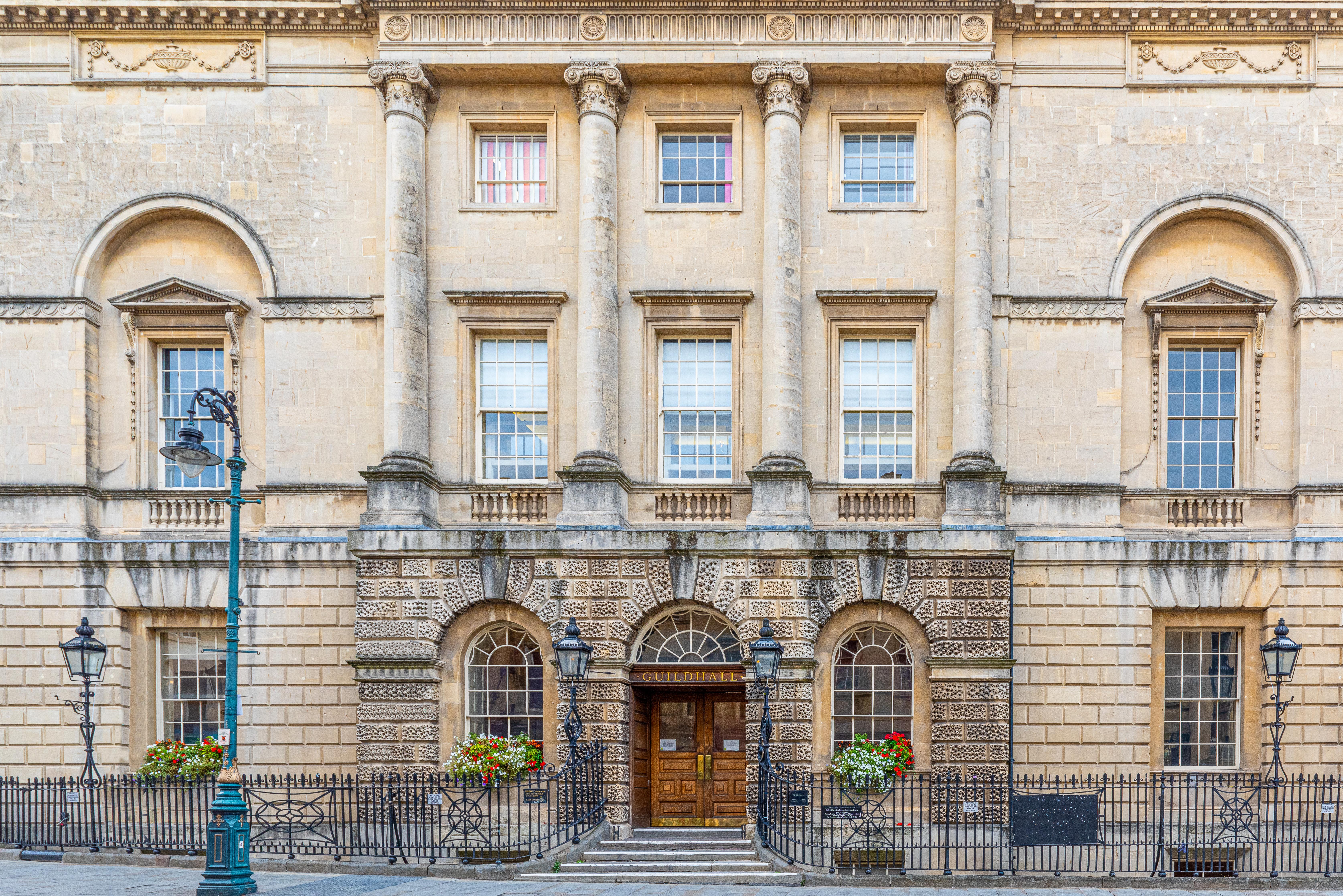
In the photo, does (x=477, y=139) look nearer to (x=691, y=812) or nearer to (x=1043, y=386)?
(x=1043, y=386)

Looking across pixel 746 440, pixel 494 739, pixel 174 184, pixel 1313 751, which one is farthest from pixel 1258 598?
pixel 174 184

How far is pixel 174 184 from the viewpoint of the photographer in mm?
21906

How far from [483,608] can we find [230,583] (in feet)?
18.2

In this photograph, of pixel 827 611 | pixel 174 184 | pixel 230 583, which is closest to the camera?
pixel 230 583

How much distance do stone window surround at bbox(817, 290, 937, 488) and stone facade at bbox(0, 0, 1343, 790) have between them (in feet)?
0.24

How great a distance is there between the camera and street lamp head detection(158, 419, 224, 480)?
15.1 meters

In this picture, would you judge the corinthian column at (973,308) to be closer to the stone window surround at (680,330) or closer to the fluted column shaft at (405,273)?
the stone window surround at (680,330)

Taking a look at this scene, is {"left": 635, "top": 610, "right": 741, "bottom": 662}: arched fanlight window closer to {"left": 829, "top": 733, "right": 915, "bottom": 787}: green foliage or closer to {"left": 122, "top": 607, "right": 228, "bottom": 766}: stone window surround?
{"left": 829, "top": 733, "right": 915, "bottom": 787}: green foliage

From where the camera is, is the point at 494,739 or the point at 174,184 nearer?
the point at 494,739

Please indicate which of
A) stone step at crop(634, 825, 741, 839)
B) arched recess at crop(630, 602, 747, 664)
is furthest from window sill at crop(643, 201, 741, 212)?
A: stone step at crop(634, 825, 741, 839)

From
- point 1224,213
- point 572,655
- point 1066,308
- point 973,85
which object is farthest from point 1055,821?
point 973,85

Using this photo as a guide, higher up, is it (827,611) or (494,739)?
(827,611)

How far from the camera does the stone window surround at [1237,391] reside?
21484 mm

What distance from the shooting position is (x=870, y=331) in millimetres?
21641
